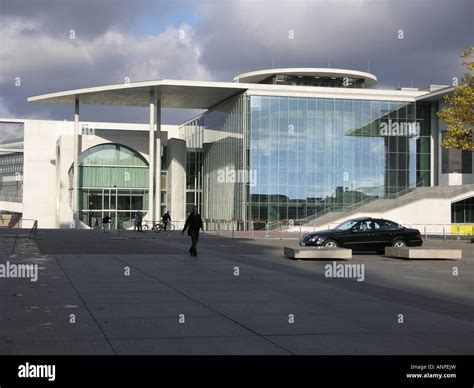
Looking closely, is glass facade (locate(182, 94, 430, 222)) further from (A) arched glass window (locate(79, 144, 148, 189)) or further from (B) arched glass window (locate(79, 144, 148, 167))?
(B) arched glass window (locate(79, 144, 148, 167))

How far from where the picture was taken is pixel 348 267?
1897cm

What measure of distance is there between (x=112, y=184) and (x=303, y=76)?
71.7ft

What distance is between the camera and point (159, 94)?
6244 cm

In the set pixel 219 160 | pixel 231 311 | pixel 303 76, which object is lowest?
pixel 231 311

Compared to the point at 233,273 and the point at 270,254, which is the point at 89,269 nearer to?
the point at 233,273

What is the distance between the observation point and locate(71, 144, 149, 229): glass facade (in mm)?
68125

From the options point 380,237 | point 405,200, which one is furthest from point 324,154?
point 380,237

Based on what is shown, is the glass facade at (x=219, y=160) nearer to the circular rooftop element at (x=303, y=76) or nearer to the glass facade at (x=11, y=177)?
the circular rooftop element at (x=303, y=76)

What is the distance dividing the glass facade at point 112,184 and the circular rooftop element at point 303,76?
14.0 m

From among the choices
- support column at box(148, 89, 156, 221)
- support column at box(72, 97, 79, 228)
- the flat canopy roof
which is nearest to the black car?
the flat canopy roof

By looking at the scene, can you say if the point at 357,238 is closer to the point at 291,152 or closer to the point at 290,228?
the point at 290,228

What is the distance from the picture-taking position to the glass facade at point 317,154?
56.7 meters
